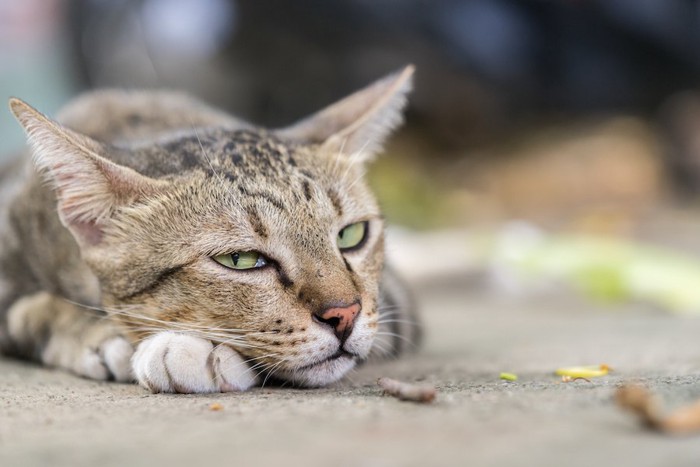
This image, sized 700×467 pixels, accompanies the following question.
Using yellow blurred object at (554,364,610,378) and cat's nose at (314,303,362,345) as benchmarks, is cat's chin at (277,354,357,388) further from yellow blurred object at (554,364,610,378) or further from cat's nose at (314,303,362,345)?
yellow blurred object at (554,364,610,378)

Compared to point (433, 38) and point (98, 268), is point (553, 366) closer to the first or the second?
point (98, 268)

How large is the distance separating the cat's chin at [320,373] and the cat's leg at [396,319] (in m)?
0.47

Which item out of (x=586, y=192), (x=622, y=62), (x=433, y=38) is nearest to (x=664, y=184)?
(x=586, y=192)

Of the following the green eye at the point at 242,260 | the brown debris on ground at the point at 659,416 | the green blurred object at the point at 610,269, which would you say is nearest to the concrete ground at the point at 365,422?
the brown debris on ground at the point at 659,416

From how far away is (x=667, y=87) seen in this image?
989 cm

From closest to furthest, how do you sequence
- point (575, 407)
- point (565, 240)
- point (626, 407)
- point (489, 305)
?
point (626, 407) → point (575, 407) → point (489, 305) → point (565, 240)

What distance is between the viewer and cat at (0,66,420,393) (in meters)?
2.25

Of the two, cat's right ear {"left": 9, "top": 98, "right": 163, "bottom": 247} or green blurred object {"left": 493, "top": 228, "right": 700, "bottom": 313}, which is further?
green blurred object {"left": 493, "top": 228, "right": 700, "bottom": 313}

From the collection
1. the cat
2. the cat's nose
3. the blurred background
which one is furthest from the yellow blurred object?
the blurred background

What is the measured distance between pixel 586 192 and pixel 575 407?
8129 millimetres

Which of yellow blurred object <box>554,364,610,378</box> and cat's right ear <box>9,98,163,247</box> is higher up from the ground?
cat's right ear <box>9,98,163,247</box>

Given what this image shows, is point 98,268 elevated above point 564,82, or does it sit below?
below

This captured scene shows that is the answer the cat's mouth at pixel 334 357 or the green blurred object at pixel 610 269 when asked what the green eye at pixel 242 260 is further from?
the green blurred object at pixel 610 269

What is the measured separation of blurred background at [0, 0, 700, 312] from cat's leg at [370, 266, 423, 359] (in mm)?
4110
